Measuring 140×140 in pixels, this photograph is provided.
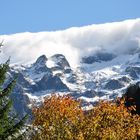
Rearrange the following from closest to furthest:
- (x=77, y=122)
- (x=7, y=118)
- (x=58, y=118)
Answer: (x=7, y=118), (x=77, y=122), (x=58, y=118)

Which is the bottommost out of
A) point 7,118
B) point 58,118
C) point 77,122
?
point 77,122

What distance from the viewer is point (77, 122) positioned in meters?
47.9

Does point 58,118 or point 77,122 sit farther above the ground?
point 58,118

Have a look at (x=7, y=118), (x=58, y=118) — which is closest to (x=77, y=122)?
(x=58, y=118)

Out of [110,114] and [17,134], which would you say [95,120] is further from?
[17,134]

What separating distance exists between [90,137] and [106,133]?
157 centimetres

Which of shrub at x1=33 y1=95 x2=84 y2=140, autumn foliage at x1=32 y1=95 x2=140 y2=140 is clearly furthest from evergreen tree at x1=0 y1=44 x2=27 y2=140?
shrub at x1=33 y1=95 x2=84 y2=140

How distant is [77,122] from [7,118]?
1003cm

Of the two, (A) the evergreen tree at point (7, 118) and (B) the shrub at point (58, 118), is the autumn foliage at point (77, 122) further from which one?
(A) the evergreen tree at point (7, 118)

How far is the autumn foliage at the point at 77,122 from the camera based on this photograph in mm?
45344

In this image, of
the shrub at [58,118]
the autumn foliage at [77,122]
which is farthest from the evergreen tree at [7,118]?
the shrub at [58,118]

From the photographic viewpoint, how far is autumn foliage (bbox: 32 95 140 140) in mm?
45344

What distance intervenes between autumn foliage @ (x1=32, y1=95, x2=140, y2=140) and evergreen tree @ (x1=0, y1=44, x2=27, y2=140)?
18.3 feet

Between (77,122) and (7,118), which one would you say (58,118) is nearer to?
(77,122)
